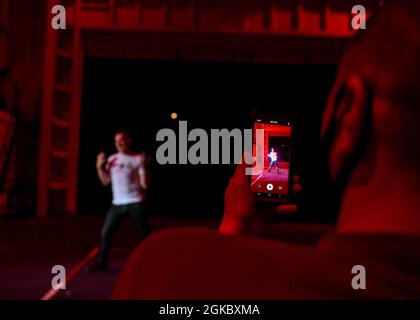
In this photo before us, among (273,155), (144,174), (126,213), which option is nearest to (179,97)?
(144,174)

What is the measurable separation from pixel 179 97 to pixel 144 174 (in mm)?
4907

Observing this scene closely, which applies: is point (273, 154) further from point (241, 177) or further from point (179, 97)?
point (179, 97)

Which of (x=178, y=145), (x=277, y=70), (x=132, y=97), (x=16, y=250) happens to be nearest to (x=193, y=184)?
(x=178, y=145)

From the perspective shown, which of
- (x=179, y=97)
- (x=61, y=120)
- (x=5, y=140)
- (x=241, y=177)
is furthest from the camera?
(x=179, y=97)

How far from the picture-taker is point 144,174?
5746 millimetres

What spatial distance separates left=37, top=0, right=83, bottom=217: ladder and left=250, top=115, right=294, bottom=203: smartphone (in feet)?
27.8

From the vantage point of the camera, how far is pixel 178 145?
1098 cm

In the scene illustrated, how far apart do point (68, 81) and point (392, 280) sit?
33.8ft

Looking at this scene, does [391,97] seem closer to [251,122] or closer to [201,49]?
[251,122]

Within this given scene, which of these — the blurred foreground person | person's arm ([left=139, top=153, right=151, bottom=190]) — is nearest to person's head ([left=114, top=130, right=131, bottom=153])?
person's arm ([left=139, top=153, right=151, bottom=190])

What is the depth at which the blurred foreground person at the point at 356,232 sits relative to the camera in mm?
754

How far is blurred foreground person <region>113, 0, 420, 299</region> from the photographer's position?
75 centimetres

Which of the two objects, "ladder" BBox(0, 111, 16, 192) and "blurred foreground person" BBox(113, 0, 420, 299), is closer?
"blurred foreground person" BBox(113, 0, 420, 299)

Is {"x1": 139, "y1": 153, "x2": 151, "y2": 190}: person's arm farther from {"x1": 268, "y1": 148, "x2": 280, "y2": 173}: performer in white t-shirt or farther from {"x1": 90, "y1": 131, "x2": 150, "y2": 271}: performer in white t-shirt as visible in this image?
{"x1": 268, "y1": 148, "x2": 280, "y2": 173}: performer in white t-shirt
